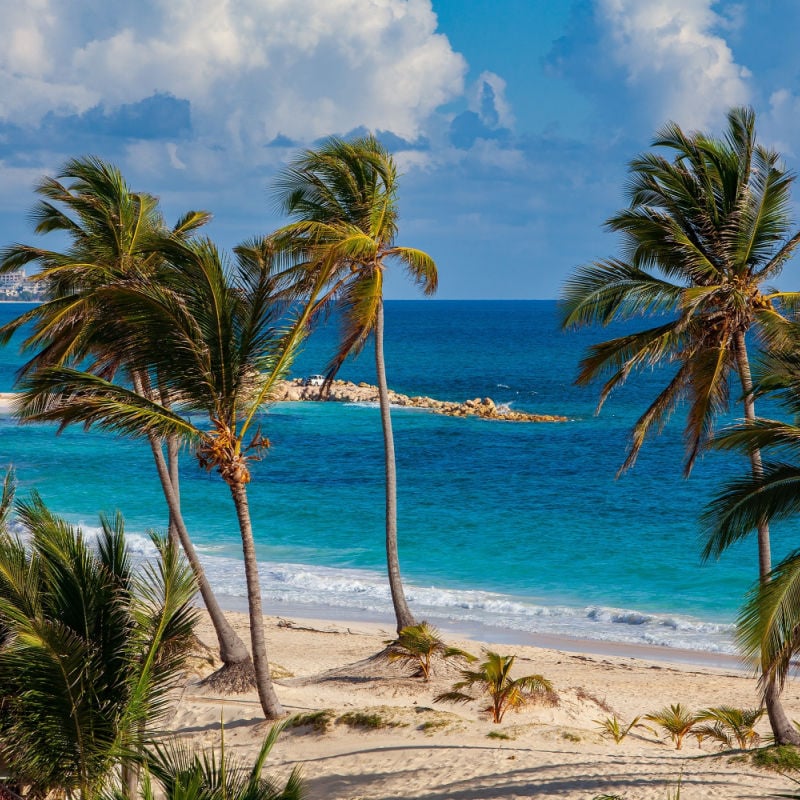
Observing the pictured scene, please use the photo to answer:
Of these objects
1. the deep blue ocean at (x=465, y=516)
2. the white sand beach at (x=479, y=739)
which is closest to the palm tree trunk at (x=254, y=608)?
the white sand beach at (x=479, y=739)

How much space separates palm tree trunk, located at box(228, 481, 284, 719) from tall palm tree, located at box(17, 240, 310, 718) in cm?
2

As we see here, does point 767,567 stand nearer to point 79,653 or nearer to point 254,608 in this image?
point 254,608

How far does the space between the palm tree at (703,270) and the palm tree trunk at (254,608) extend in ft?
16.7

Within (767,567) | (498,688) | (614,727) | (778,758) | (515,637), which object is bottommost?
(515,637)

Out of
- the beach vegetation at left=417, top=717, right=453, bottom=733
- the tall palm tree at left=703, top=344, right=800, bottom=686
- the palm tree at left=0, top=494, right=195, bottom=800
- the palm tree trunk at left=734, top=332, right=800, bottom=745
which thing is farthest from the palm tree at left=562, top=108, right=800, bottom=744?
the palm tree at left=0, top=494, right=195, bottom=800

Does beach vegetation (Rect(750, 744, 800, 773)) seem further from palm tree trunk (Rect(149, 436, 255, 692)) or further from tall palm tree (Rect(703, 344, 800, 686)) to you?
palm tree trunk (Rect(149, 436, 255, 692))

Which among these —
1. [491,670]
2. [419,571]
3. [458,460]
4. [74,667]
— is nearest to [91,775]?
[74,667]

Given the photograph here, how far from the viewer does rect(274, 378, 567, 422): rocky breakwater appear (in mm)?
56878

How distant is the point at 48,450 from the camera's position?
157 feet

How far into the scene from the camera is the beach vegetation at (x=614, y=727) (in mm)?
12992

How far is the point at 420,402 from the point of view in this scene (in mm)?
62594

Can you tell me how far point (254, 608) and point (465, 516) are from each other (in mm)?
21745

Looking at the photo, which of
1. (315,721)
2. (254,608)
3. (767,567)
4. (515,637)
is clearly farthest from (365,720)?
(515,637)

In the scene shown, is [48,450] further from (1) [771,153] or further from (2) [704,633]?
(1) [771,153]
